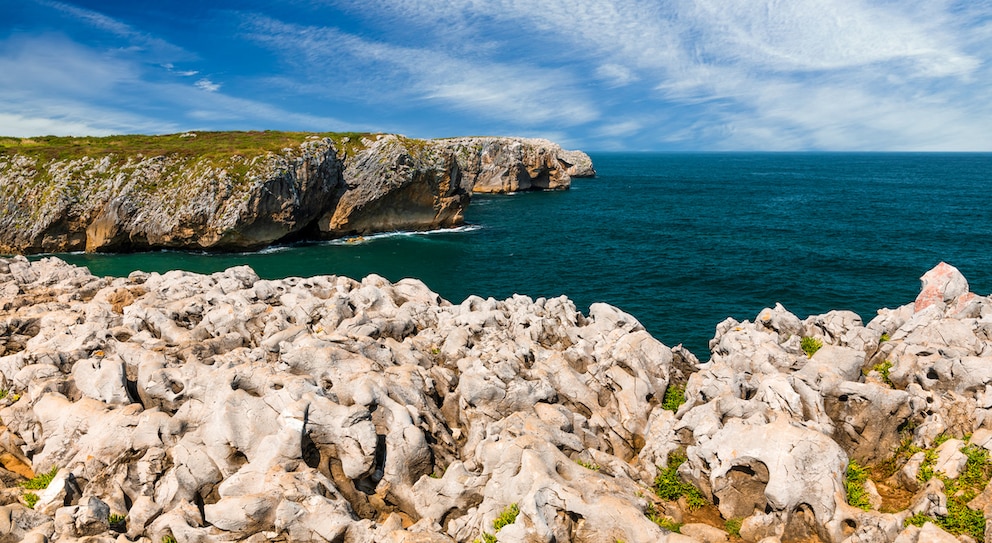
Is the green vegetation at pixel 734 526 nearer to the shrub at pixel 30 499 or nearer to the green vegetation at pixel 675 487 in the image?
the green vegetation at pixel 675 487

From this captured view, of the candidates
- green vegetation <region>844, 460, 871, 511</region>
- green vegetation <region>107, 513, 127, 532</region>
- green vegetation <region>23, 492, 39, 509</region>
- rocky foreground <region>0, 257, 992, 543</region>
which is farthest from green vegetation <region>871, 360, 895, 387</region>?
green vegetation <region>23, 492, 39, 509</region>

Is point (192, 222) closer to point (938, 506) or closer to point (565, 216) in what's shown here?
point (565, 216)

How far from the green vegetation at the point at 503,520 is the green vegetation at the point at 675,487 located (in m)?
6.29

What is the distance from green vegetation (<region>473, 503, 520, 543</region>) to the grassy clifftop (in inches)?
3349

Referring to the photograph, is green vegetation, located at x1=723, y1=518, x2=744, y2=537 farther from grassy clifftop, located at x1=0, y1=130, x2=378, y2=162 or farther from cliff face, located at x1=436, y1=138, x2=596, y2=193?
cliff face, located at x1=436, y1=138, x2=596, y2=193

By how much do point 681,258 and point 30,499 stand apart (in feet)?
244

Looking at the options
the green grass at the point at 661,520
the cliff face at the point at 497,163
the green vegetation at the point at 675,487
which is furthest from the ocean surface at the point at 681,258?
the cliff face at the point at 497,163

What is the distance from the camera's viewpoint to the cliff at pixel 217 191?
8162cm

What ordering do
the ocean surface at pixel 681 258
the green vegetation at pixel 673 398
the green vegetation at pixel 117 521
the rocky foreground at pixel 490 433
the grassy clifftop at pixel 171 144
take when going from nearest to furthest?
the rocky foreground at pixel 490 433 → the green vegetation at pixel 117 521 → the green vegetation at pixel 673 398 → the ocean surface at pixel 681 258 → the grassy clifftop at pixel 171 144

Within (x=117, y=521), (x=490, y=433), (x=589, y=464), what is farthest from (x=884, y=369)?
(x=117, y=521)

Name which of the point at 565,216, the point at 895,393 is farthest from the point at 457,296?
the point at 565,216

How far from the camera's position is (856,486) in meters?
19.2

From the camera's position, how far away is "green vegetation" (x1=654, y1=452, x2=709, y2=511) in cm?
1994

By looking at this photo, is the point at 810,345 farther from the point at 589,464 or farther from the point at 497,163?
the point at 497,163
